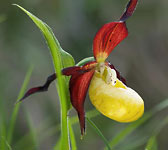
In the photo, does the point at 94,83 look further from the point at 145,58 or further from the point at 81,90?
the point at 145,58

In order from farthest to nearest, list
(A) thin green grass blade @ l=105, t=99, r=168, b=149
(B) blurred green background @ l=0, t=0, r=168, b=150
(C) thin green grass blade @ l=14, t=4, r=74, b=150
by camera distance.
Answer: (B) blurred green background @ l=0, t=0, r=168, b=150
(A) thin green grass blade @ l=105, t=99, r=168, b=149
(C) thin green grass blade @ l=14, t=4, r=74, b=150

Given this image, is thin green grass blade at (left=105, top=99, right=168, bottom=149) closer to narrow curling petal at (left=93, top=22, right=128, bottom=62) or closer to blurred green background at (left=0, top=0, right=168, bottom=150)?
narrow curling petal at (left=93, top=22, right=128, bottom=62)

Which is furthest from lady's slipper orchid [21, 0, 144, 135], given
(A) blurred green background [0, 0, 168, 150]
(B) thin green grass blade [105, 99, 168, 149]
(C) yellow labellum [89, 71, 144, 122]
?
(A) blurred green background [0, 0, 168, 150]

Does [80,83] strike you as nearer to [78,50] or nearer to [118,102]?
[118,102]

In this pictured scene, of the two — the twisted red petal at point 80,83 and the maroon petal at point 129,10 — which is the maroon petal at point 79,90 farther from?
the maroon petal at point 129,10

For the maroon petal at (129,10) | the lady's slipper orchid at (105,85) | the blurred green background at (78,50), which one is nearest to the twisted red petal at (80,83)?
the lady's slipper orchid at (105,85)

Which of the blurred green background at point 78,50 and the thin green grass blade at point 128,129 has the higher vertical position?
the thin green grass blade at point 128,129

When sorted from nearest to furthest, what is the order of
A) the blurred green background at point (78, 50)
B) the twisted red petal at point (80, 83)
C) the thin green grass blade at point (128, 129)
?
the twisted red petal at point (80, 83)
the thin green grass blade at point (128, 129)
the blurred green background at point (78, 50)

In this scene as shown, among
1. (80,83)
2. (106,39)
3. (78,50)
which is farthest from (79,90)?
(78,50)
